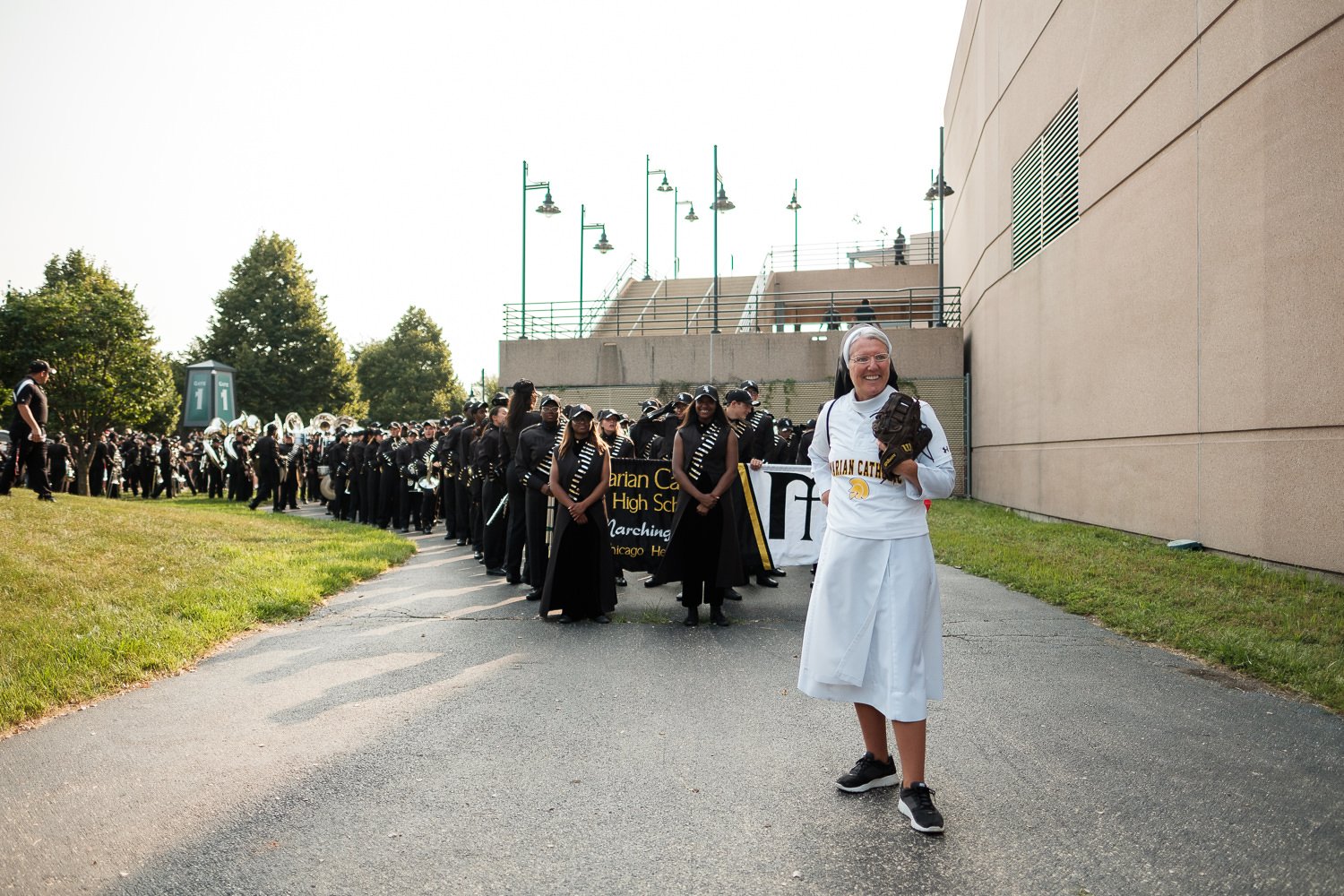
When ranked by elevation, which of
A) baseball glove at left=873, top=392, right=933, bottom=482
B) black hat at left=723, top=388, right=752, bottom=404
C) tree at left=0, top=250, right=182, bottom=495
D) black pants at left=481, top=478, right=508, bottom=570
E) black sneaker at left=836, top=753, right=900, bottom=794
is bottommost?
black sneaker at left=836, top=753, right=900, bottom=794

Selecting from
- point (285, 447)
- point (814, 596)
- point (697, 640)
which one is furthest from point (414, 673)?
point (285, 447)

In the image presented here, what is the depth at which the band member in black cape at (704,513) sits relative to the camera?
8492 millimetres

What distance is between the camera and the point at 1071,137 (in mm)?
17234

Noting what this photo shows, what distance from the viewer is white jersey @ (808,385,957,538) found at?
4.06 m

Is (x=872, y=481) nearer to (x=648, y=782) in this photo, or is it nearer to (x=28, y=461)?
(x=648, y=782)

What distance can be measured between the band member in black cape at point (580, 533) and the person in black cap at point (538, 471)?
0.73 metres

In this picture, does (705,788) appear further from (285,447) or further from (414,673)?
(285,447)

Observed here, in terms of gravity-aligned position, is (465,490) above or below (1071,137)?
below

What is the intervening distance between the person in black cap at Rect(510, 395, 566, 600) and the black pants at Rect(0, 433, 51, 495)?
950cm

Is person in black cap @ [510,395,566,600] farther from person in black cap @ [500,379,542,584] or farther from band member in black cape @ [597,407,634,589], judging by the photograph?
band member in black cape @ [597,407,634,589]

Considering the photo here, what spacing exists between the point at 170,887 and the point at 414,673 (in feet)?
10.7

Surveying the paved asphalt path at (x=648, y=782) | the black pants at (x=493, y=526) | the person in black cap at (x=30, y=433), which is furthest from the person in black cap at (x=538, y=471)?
the person in black cap at (x=30, y=433)

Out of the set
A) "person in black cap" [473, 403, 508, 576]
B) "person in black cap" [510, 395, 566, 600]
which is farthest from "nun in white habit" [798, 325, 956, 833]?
"person in black cap" [473, 403, 508, 576]

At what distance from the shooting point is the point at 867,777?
428cm
